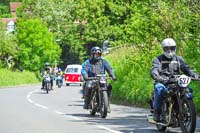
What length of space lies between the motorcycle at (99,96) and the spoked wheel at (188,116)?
506 centimetres

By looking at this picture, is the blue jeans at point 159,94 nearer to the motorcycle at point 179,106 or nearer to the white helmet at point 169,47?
the motorcycle at point 179,106

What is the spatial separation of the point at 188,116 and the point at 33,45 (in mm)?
67165

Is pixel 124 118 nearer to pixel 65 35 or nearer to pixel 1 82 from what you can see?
pixel 1 82

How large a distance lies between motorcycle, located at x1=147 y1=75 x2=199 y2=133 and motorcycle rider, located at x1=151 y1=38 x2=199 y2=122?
12 centimetres

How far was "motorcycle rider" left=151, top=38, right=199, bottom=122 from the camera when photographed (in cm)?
1217

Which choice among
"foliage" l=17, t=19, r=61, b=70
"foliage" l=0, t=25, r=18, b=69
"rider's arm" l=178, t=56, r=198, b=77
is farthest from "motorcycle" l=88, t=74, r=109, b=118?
"foliage" l=17, t=19, r=61, b=70

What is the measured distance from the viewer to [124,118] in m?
16.7

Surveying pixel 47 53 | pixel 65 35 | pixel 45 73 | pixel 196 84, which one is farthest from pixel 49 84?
pixel 65 35

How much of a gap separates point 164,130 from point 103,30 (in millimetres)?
68238

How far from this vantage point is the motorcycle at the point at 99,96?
1647cm

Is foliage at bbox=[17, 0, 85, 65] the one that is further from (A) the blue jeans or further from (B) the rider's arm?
(A) the blue jeans

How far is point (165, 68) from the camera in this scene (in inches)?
489

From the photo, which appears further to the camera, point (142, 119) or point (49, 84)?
point (49, 84)

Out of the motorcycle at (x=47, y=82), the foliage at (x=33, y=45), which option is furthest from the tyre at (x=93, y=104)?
the foliage at (x=33, y=45)
